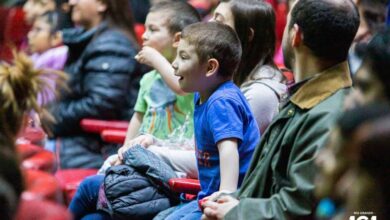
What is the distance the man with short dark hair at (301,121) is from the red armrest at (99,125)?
1.97m

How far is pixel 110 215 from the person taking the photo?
3809 mm

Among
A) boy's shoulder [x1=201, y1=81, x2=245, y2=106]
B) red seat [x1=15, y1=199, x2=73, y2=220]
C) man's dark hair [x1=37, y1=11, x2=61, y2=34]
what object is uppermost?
red seat [x1=15, y1=199, x2=73, y2=220]

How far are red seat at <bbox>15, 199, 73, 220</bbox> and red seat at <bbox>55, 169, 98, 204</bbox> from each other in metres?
2.17

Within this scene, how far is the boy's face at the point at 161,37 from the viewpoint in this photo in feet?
13.8

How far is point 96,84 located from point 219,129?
6.68ft

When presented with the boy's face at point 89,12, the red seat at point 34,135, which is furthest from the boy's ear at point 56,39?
the red seat at point 34,135

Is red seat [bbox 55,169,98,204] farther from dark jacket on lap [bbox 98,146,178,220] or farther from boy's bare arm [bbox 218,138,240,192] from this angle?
boy's bare arm [bbox 218,138,240,192]

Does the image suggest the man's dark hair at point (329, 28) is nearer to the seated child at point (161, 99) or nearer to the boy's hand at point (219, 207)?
the boy's hand at point (219, 207)

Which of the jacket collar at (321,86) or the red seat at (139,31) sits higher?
the jacket collar at (321,86)

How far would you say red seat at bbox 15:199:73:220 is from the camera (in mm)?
2152

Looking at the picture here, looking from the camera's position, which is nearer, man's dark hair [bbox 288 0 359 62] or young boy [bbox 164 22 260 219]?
man's dark hair [bbox 288 0 359 62]

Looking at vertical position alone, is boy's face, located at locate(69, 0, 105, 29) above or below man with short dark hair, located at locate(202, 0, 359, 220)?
below

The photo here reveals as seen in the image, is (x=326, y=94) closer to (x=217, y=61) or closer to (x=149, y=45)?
(x=217, y=61)

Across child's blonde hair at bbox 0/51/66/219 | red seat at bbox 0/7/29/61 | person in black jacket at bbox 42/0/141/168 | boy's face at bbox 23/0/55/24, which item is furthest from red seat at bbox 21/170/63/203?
red seat at bbox 0/7/29/61
